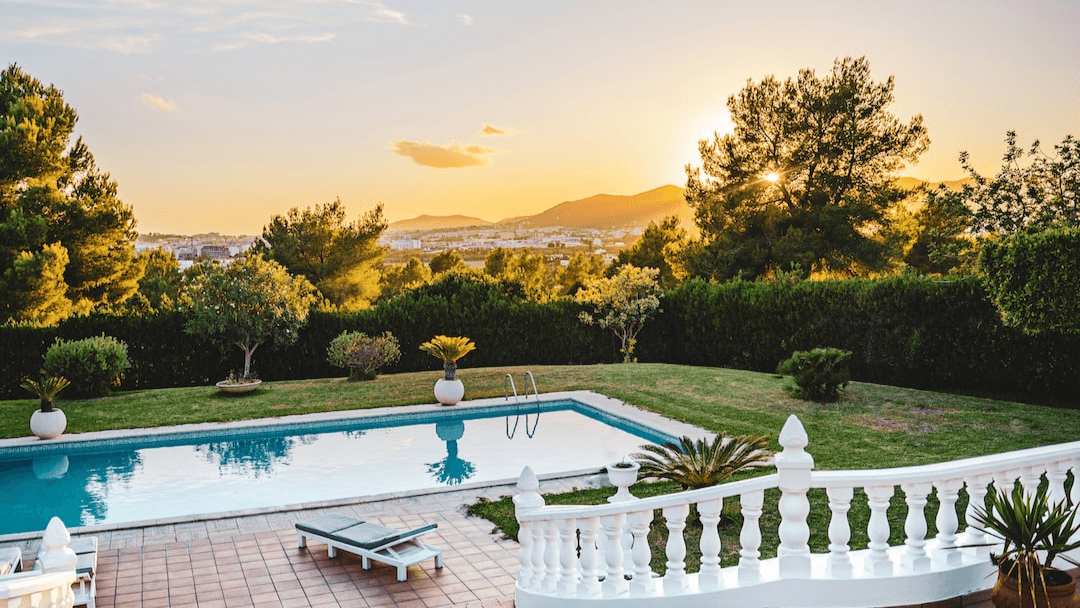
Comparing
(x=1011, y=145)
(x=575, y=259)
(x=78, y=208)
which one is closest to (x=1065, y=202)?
(x=1011, y=145)

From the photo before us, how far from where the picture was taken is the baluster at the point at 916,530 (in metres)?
4.84

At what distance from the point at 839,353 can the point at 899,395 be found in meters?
1.42

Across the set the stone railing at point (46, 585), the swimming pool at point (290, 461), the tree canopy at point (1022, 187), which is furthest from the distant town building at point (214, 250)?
the stone railing at point (46, 585)

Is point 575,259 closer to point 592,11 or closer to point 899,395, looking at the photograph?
point 592,11

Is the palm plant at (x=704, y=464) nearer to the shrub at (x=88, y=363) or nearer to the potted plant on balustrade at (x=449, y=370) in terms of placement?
the potted plant on balustrade at (x=449, y=370)

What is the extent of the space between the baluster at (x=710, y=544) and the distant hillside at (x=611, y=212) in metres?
39.2

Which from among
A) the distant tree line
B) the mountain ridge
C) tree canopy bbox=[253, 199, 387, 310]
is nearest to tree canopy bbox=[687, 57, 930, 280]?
the distant tree line

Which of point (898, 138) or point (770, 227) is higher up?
point (898, 138)

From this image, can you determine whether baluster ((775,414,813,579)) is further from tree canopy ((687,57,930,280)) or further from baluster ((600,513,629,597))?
tree canopy ((687,57,930,280))

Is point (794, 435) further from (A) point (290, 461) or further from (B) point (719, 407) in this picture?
(B) point (719, 407)

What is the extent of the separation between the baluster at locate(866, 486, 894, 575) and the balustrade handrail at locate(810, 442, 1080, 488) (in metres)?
0.05

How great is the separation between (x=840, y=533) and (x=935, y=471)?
0.65 m

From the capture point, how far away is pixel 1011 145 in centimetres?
1889

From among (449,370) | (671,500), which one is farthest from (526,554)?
(449,370)
